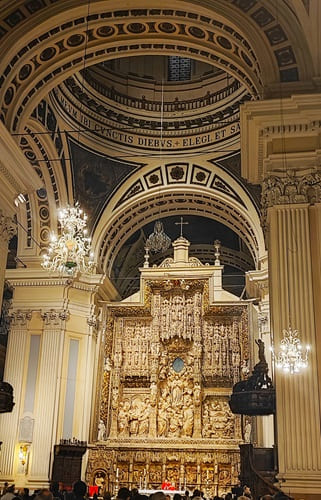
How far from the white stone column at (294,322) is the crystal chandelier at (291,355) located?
0.33 ft

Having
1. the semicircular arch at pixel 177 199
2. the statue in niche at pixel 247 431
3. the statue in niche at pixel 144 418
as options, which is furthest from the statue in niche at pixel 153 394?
the semicircular arch at pixel 177 199

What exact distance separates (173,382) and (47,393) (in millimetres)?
3586

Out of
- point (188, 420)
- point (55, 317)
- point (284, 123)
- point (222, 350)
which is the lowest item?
point (188, 420)

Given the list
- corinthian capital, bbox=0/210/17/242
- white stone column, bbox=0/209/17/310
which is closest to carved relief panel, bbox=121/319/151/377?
white stone column, bbox=0/209/17/310

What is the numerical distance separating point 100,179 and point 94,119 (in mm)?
1545

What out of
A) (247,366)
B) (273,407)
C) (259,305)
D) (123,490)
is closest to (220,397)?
(247,366)

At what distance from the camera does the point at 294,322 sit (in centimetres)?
827

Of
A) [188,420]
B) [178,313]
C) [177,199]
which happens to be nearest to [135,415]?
[188,420]

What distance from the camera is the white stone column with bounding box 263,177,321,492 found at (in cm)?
762

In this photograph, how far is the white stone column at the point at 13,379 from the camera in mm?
14016

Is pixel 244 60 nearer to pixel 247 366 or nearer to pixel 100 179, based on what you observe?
pixel 100 179

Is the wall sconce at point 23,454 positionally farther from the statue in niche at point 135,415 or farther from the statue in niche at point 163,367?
the statue in niche at point 163,367

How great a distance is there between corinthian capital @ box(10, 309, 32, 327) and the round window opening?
13.7ft

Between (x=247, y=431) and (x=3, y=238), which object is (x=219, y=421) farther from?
(x=3, y=238)
